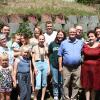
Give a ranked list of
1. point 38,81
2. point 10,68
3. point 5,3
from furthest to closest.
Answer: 1. point 5,3
2. point 38,81
3. point 10,68

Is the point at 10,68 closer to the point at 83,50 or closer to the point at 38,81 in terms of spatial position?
the point at 38,81

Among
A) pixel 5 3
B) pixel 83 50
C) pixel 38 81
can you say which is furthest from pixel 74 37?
pixel 5 3

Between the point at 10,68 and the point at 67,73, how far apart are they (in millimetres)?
1285

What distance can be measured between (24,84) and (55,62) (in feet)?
3.07

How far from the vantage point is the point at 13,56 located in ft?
→ 29.3

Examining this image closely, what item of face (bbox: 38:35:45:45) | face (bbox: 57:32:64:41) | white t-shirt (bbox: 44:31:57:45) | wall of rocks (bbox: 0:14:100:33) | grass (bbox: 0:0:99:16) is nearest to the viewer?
face (bbox: 38:35:45:45)

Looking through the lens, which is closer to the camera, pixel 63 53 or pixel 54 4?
pixel 63 53

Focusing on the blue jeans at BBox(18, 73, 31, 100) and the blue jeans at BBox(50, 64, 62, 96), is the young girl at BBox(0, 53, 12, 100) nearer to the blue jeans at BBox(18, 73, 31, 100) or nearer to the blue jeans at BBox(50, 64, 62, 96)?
the blue jeans at BBox(18, 73, 31, 100)

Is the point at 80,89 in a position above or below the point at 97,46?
below

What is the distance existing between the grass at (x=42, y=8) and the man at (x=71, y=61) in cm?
824

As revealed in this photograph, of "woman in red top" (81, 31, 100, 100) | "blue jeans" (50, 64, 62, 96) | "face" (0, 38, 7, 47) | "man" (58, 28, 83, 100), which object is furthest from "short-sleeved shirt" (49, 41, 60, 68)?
"face" (0, 38, 7, 47)

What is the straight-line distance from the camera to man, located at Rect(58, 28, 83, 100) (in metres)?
8.88

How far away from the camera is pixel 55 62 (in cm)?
934

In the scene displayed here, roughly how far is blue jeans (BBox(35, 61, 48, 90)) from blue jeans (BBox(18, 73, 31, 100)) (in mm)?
292
